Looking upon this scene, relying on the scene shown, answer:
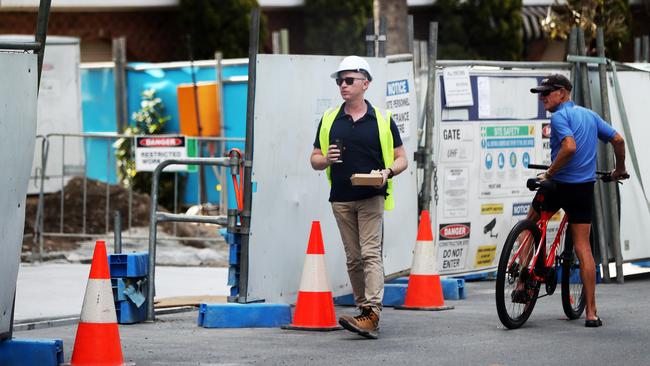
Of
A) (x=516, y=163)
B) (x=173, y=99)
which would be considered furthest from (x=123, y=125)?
(x=516, y=163)

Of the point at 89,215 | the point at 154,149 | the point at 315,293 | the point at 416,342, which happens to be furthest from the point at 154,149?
the point at 416,342

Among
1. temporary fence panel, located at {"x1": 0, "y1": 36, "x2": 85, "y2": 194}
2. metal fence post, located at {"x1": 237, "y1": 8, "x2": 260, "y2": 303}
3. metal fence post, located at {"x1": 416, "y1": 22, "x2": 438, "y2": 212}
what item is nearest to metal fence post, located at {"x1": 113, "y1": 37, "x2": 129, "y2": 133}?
temporary fence panel, located at {"x1": 0, "y1": 36, "x2": 85, "y2": 194}

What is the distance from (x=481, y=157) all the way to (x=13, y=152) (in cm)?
694

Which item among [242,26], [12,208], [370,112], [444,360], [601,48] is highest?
[242,26]

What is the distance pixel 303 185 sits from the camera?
11.9 m

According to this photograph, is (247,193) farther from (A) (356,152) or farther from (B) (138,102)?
(B) (138,102)

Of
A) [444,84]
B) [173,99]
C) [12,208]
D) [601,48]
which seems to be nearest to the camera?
[12,208]

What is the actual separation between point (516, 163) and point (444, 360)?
577 centimetres

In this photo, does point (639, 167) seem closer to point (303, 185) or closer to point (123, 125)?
point (303, 185)

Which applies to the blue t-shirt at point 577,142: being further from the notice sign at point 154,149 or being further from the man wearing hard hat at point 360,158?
the notice sign at point 154,149

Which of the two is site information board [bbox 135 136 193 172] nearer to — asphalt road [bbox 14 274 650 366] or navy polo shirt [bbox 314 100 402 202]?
asphalt road [bbox 14 274 650 366]

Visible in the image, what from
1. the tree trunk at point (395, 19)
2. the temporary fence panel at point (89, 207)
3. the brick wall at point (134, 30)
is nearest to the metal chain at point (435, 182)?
the temporary fence panel at point (89, 207)

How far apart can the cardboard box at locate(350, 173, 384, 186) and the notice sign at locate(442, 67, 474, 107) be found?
372 cm

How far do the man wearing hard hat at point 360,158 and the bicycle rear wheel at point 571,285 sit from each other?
1.47 m
